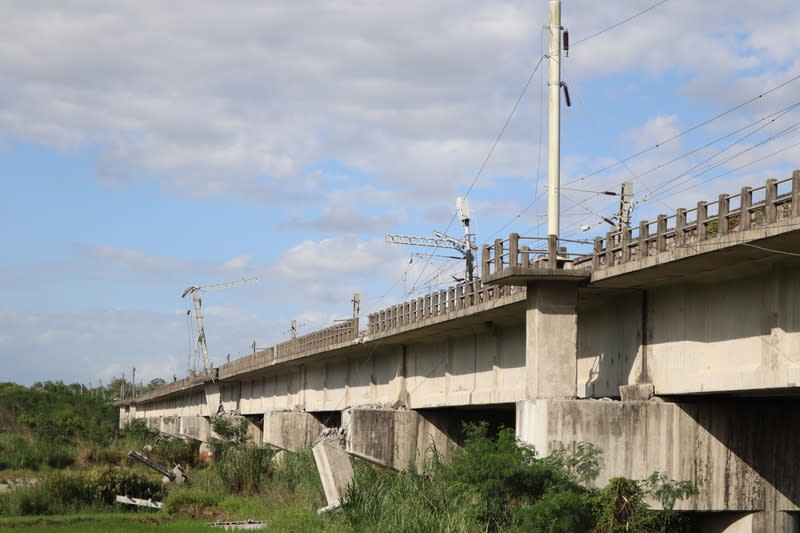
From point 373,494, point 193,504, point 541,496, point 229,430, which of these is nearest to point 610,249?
point 541,496

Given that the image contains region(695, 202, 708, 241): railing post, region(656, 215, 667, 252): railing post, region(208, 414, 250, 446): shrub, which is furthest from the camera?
region(208, 414, 250, 446): shrub

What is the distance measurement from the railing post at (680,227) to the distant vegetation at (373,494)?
5128 mm

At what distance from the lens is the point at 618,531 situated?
21938 mm

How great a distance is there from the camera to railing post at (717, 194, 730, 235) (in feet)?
62.6

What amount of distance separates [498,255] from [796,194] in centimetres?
931

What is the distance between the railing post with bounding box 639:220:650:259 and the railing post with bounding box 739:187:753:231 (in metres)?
3.13

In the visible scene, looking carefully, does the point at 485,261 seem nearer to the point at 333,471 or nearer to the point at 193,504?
the point at 333,471

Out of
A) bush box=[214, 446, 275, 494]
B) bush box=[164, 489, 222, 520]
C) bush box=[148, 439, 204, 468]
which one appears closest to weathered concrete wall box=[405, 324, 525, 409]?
bush box=[214, 446, 275, 494]

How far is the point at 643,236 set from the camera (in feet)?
71.4

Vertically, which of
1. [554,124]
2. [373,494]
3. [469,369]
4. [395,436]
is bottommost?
[373,494]

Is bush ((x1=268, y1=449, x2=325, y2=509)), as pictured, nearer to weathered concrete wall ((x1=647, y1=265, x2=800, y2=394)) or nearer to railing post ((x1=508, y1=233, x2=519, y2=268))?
railing post ((x1=508, y1=233, x2=519, y2=268))

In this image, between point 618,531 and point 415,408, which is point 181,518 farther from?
point 618,531

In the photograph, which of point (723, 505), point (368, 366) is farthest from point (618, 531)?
point (368, 366)

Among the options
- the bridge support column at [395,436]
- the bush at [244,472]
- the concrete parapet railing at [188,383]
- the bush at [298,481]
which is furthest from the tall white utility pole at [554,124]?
the concrete parapet railing at [188,383]
